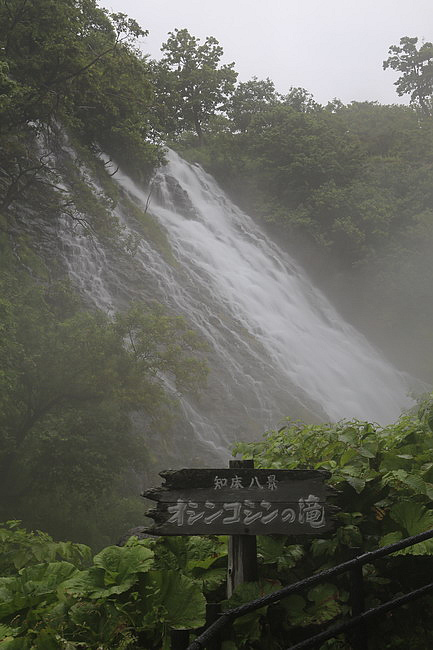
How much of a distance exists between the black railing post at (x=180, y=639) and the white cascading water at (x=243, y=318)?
8.17 m

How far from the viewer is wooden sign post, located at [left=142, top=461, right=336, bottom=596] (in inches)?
92.8

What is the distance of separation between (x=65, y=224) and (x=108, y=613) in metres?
11.4

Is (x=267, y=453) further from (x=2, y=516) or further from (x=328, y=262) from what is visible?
(x=328, y=262)

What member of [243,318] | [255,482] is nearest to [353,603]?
[255,482]

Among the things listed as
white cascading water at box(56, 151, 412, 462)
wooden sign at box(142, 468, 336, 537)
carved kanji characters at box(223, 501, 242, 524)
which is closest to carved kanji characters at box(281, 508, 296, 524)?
wooden sign at box(142, 468, 336, 537)

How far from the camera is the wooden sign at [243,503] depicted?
236cm

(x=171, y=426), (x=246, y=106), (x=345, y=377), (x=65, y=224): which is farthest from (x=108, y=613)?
(x=246, y=106)

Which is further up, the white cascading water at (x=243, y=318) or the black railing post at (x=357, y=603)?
the white cascading water at (x=243, y=318)

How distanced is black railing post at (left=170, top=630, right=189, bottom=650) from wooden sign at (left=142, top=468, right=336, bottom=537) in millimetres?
543

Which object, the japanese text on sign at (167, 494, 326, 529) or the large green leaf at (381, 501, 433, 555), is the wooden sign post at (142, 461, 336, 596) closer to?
the japanese text on sign at (167, 494, 326, 529)

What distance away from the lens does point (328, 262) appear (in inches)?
905

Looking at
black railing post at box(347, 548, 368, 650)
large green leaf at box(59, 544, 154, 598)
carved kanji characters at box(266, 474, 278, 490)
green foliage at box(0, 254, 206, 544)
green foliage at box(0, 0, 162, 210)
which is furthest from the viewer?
green foliage at box(0, 0, 162, 210)

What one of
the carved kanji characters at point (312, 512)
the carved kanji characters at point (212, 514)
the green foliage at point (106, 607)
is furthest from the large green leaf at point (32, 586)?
the carved kanji characters at point (312, 512)

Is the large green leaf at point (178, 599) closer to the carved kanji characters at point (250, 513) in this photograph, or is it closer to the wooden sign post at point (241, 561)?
the wooden sign post at point (241, 561)
